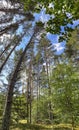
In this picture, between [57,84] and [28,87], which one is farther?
[28,87]

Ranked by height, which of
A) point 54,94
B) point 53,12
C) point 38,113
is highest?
point 53,12

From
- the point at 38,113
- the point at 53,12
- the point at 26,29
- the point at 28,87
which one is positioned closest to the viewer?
the point at 53,12

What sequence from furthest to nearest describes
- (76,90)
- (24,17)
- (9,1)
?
(76,90) → (24,17) → (9,1)

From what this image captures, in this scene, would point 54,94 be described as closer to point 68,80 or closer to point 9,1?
point 68,80

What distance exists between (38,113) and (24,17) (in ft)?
91.0

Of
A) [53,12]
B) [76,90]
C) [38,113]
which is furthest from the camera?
[38,113]

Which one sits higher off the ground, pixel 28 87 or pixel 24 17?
pixel 24 17

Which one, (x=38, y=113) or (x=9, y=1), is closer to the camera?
(x=9, y=1)

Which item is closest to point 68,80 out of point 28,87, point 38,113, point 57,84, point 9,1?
point 57,84

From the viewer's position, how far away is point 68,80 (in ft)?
83.0

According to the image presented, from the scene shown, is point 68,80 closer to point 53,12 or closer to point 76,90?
point 76,90

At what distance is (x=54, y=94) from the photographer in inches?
991

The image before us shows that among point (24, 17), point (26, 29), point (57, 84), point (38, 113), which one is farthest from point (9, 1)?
point (38, 113)

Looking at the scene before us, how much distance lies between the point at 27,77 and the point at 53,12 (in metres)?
41.9
